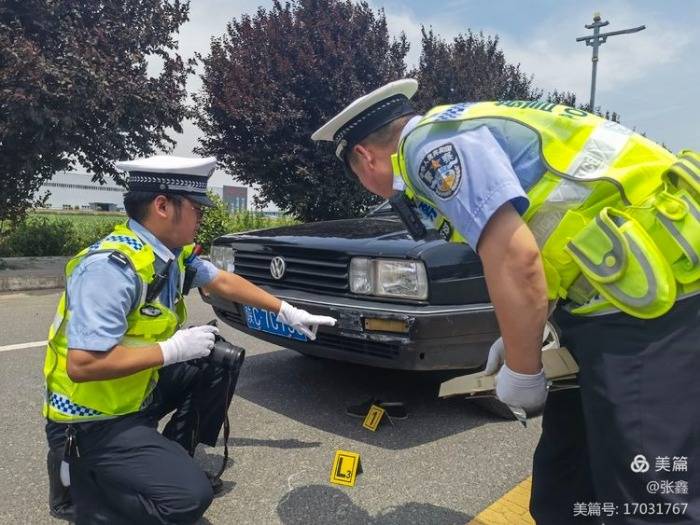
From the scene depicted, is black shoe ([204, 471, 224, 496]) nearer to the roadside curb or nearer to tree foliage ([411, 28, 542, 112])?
the roadside curb

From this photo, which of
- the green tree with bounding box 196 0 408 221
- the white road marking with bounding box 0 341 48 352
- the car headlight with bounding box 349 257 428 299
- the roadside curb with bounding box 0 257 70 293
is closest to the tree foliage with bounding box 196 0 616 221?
the green tree with bounding box 196 0 408 221

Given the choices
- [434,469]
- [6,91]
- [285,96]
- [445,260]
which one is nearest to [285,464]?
[434,469]

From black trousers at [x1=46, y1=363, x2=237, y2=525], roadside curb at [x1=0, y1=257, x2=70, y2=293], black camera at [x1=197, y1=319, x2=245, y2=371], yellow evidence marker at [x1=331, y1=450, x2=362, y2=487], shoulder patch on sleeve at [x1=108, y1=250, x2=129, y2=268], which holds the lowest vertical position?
roadside curb at [x1=0, y1=257, x2=70, y2=293]

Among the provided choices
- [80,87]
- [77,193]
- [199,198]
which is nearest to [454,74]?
[80,87]

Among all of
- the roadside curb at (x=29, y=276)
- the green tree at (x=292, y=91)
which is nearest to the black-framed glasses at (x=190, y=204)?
the roadside curb at (x=29, y=276)

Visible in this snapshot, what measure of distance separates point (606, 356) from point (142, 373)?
1.53m

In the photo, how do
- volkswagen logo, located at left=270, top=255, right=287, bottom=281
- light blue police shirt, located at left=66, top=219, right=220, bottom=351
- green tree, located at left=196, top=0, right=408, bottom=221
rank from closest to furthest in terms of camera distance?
light blue police shirt, located at left=66, top=219, right=220, bottom=351, volkswagen logo, located at left=270, top=255, right=287, bottom=281, green tree, located at left=196, top=0, right=408, bottom=221

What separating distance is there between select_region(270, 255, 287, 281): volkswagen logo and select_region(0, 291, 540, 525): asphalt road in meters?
0.77

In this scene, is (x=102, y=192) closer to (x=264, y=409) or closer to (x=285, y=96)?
(x=285, y=96)

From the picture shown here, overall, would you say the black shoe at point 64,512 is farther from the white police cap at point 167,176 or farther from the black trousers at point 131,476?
the white police cap at point 167,176

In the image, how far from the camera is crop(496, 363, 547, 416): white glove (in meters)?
1.35

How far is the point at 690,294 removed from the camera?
122cm

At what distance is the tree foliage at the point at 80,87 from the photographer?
303 inches

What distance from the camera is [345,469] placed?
8.22 ft
